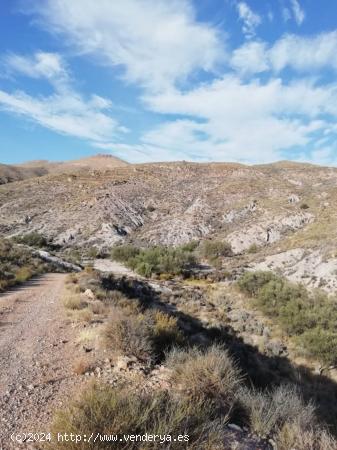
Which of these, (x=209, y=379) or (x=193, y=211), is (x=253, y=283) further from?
(x=193, y=211)

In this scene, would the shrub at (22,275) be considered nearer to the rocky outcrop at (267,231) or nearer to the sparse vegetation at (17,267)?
the sparse vegetation at (17,267)

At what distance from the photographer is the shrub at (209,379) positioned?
5.71 meters

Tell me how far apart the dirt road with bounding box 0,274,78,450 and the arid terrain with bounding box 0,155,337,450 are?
34 mm

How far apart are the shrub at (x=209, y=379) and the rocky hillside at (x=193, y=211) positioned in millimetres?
24257

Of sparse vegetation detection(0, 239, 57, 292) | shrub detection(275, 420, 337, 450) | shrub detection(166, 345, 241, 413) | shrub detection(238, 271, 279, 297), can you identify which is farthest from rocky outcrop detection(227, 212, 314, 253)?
shrub detection(275, 420, 337, 450)

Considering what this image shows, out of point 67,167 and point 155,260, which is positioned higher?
point 67,167

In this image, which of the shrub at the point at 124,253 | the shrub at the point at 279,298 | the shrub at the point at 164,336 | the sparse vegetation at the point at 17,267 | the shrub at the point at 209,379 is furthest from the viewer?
the shrub at the point at 124,253

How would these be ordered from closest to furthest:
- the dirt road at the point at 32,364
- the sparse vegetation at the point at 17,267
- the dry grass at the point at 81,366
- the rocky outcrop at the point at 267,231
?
the dirt road at the point at 32,364 < the dry grass at the point at 81,366 < the sparse vegetation at the point at 17,267 < the rocky outcrop at the point at 267,231

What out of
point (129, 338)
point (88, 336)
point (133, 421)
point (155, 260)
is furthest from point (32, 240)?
point (133, 421)

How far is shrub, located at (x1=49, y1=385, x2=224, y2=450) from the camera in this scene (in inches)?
150

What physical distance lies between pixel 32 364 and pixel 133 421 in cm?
372

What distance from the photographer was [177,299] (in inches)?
913

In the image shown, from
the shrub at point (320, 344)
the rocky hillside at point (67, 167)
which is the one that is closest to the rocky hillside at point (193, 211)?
the shrub at point (320, 344)

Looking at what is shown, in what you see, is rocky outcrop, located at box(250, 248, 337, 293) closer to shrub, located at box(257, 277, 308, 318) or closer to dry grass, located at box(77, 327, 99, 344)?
shrub, located at box(257, 277, 308, 318)
